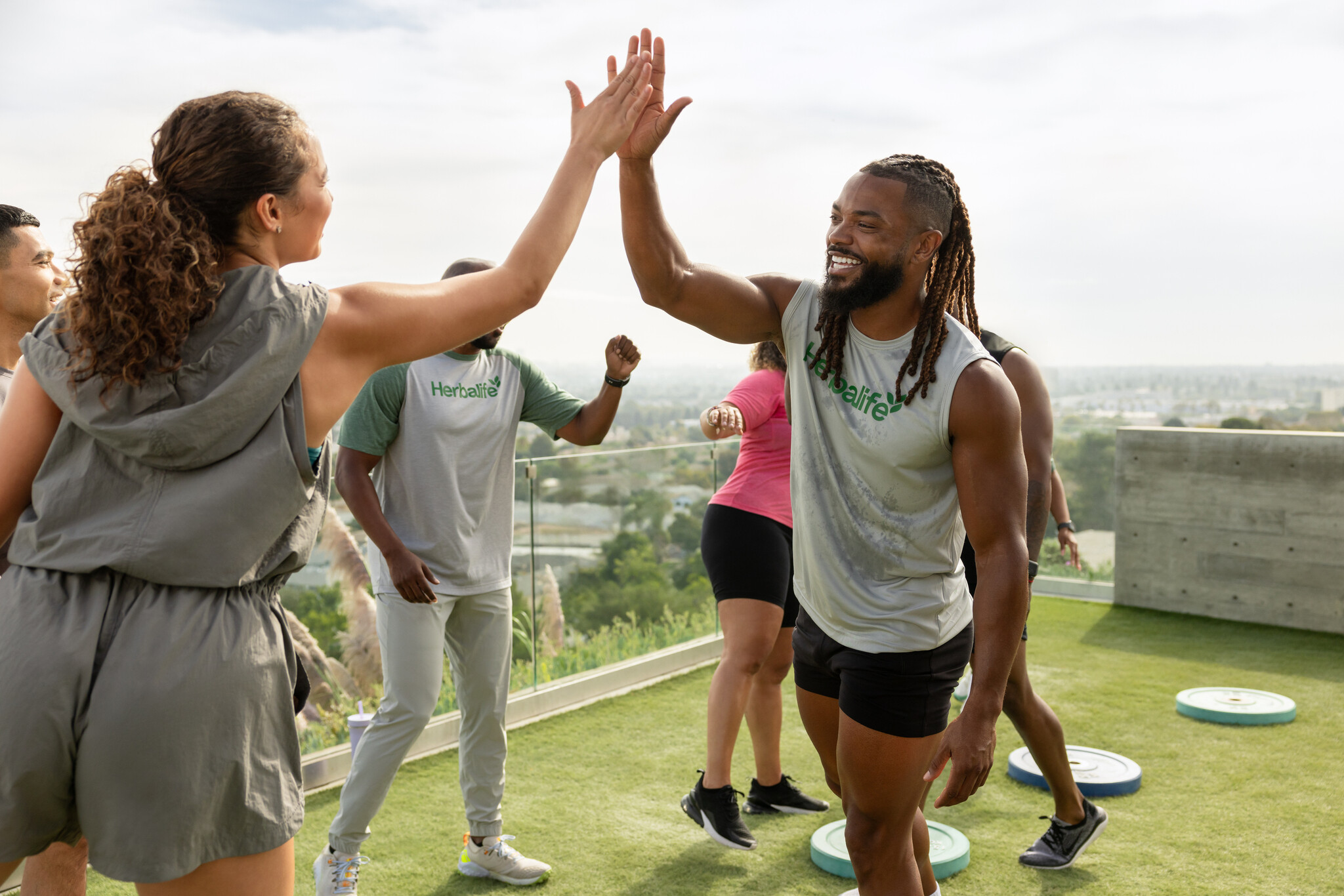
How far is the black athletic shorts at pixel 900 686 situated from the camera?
2.15 m

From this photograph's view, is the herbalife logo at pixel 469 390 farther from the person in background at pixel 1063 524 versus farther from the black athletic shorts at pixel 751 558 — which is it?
the person in background at pixel 1063 524

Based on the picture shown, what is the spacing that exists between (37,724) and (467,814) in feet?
7.40

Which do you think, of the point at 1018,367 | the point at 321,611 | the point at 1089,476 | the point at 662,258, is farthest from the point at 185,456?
the point at 1089,476

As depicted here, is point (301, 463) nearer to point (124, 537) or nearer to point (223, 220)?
point (124, 537)

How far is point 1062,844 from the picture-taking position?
11.1ft

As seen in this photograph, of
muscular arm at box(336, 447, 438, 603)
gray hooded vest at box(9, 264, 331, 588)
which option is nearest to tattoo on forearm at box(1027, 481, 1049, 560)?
muscular arm at box(336, 447, 438, 603)

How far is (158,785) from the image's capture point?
1.29 meters

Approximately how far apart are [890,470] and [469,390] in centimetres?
161

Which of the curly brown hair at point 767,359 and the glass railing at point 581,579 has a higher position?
the curly brown hair at point 767,359

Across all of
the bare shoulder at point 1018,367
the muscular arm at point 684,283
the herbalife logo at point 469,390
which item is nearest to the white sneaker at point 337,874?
the herbalife logo at point 469,390

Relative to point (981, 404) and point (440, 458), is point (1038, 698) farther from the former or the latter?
point (440, 458)

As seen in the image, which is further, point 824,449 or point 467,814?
point 467,814

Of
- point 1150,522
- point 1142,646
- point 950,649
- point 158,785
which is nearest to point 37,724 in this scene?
point 158,785

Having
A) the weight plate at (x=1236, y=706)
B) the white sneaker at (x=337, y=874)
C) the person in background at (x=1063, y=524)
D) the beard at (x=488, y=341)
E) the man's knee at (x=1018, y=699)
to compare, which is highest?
the beard at (x=488, y=341)
